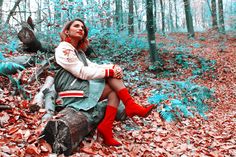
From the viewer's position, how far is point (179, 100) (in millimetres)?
5598

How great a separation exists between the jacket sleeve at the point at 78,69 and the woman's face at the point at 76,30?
30cm

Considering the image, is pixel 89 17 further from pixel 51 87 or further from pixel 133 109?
pixel 133 109

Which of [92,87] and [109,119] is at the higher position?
[92,87]

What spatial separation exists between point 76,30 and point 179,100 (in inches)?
131

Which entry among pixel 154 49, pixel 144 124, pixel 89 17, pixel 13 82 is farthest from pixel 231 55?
pixel 13 82

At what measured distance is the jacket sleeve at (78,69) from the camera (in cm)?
299

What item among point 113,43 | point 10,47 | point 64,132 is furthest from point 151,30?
point 64,132

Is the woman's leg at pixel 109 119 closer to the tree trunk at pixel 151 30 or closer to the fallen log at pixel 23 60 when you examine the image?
the fallen log at pixel 23 60

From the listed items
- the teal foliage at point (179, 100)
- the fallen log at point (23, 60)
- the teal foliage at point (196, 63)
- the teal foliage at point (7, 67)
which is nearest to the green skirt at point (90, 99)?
the teal foliage at point (7, 67)

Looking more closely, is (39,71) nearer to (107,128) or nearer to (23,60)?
(23,60)

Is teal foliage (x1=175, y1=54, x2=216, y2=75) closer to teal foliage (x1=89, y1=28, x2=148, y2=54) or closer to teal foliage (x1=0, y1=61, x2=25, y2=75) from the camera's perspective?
teal foliage (x1=89, y1=28, x2=148, y2=54)

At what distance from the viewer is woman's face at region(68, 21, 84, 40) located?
323 cm

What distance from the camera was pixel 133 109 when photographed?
117 inches

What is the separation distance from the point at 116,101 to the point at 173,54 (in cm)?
658
